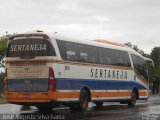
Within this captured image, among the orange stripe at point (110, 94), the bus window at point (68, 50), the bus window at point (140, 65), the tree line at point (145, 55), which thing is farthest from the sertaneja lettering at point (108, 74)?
the tree line at point (145, 55)

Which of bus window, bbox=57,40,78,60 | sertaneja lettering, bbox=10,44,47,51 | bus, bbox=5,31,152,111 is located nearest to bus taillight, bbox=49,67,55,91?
bus, bbox=5,31,152,111

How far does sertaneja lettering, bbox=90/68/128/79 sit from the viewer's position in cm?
2341

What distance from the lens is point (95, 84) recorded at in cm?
2348

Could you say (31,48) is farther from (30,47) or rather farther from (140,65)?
(140,65)

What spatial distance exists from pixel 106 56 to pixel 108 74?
0.89m

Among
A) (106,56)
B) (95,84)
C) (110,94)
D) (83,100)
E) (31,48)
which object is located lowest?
(83,100)

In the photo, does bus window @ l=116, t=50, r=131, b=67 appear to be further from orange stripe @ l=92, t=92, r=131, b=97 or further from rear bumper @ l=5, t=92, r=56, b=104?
rear bumper @ l=5, t=92, r=56, b=104

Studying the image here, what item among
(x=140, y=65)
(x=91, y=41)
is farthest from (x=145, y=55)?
(x=91, y=41)

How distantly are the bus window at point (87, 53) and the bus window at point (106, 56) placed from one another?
0.64 m

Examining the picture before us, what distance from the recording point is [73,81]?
2123 cm

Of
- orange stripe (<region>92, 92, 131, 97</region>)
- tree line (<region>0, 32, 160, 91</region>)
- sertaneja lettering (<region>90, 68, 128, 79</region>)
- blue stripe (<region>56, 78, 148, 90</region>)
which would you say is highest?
tree line (<region>0, 32, 160, 91</region>)

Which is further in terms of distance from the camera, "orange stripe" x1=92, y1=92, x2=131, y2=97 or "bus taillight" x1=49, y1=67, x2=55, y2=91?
"orange stripe" x1=92, y1=92, x2=131, y2=97

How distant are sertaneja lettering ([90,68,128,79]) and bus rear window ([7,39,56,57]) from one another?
381 centimetres

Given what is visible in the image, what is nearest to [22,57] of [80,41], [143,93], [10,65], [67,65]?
[10,65]
